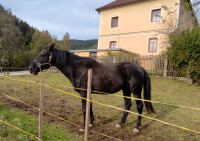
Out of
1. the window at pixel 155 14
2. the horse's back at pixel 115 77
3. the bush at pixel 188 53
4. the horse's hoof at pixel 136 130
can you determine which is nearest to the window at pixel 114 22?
the window at pixel 155 14

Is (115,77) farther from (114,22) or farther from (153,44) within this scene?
(114,22)

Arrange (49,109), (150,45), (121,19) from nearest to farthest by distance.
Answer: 1. (49,109)
2. (150,45)
3. (121,19)

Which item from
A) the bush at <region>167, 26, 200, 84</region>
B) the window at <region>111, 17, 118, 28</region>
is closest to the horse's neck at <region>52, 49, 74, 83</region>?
the bush at <region>167, 26, 200, 84</region>

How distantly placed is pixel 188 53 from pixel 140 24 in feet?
32.3

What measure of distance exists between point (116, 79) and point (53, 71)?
13.3m

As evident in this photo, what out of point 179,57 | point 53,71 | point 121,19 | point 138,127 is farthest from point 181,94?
point 121,19

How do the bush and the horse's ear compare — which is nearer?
the horse's ear

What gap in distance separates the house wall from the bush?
601 cm

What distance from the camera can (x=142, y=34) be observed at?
1733 centimetres

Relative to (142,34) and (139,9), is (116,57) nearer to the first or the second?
(142,34)

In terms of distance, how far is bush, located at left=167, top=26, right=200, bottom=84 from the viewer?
28.8ft

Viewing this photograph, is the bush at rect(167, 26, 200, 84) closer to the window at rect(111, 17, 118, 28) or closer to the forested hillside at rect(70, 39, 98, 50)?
the window at rect(111, 17, 118, 28)

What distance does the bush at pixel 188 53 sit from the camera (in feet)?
28.8

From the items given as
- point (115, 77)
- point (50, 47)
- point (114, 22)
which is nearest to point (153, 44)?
point (114, 22)
